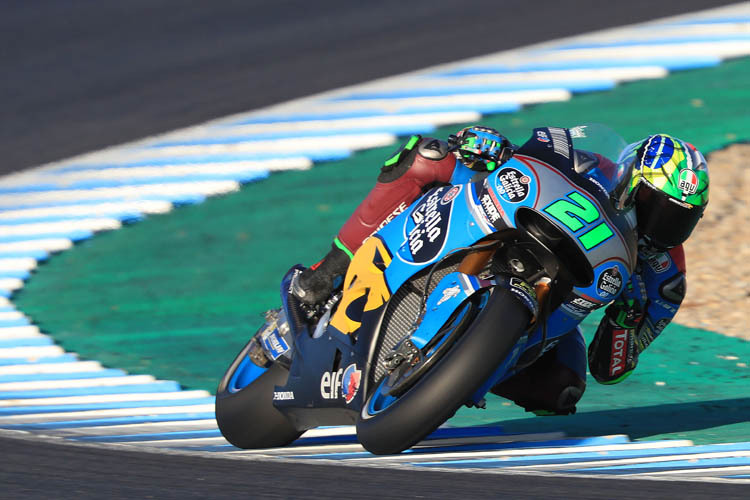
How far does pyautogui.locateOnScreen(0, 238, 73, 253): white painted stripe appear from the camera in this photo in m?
9.09

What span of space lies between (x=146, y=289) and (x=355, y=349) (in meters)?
3.88

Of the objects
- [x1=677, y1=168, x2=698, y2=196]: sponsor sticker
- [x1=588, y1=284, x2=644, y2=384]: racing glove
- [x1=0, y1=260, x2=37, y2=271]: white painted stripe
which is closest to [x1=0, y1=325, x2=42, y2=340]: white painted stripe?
[x1=0, y1=260, x2=37, y2=271]: white painted stripe

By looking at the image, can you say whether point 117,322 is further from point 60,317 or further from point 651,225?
point 651,225

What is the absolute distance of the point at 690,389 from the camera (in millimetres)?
6211

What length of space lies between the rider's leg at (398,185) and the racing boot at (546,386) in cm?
79

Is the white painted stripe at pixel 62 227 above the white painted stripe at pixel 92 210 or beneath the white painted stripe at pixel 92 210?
beneath

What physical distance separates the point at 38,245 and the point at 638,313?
5.31 m

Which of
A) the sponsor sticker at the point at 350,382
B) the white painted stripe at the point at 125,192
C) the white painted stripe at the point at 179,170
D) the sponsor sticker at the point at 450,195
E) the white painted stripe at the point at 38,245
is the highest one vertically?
the white painted stripe at the point at 179,170

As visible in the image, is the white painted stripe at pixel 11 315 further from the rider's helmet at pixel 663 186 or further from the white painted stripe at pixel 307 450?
the rider's helmet at pixel 663 186

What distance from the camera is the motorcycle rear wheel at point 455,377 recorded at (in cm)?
411

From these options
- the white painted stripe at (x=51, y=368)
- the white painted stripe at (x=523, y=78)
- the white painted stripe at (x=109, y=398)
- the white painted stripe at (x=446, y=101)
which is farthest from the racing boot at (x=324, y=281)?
the white painted stripe at (x=523, y=78)

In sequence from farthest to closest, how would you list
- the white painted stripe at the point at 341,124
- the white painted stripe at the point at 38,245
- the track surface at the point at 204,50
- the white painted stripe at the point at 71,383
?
the track surface at the point at 204,50 → the white painted stripe at the point at 341,124 → the white painted stripe at the point at 38,245 → the white painted stripe at the point at 71,383

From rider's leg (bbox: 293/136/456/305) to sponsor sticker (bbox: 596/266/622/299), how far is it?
0.86 m

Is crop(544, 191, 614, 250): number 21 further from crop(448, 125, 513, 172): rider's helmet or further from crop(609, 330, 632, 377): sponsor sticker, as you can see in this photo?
crop(609, 330, 632, 377): sponsor sticker
